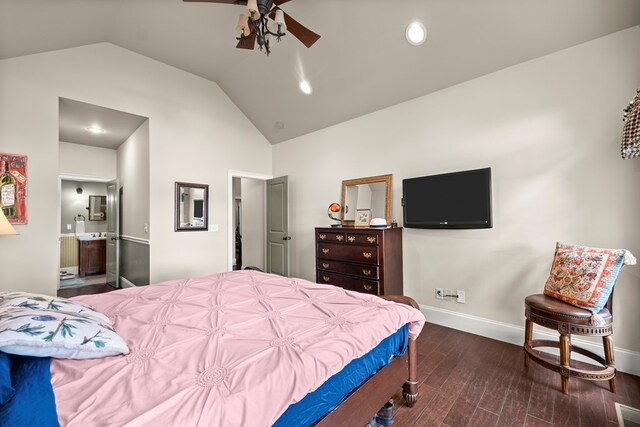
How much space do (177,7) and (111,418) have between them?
368 cm

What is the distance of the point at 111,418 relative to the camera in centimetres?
72

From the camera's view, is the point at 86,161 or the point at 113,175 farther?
the point at 113,175

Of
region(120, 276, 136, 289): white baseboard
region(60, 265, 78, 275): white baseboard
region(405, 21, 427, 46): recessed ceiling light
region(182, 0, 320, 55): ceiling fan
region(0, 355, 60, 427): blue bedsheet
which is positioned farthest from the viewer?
region(60, 265, 78, 275): white baseboard

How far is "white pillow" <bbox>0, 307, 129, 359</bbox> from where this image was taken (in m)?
0.88

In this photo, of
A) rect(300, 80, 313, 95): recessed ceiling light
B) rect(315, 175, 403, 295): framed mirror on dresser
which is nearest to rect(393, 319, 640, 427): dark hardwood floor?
rect(315, 175, 403, 295): framed mirror on dresser

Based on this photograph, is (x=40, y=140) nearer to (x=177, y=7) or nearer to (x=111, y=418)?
(x=177, y=7)

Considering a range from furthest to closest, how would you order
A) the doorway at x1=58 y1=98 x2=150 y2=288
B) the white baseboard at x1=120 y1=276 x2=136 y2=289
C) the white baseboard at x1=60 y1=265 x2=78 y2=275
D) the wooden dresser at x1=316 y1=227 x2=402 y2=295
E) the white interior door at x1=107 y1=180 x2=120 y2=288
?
the white baseboard at x1=60 y1=265 x2=78 y2=275
the white interior door at x1=107 y1=180 x2=120 y2=288
the white baseboard at x1=120 y1=276 x2=136 y2=289
the doorway at x1=58 y1=98 x2=150 y2=288
the wooden dresser at x1=316 y1=227 x2=402 y2=295

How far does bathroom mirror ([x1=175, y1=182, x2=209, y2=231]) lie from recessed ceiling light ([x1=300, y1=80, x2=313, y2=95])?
2.12 metres

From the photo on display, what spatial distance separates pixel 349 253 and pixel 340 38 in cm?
244

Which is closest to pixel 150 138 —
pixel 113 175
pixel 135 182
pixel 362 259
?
pixel 135 182

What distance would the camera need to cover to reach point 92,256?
6.08 m

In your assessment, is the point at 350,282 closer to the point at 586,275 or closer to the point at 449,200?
the point at 449,200

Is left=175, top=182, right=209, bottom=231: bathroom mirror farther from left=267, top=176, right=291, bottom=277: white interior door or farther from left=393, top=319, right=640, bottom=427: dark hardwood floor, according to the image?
left=393, top=319, right=640, bottom=427: dark hardwood floor

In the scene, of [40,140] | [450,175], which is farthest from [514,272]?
[40,140]
